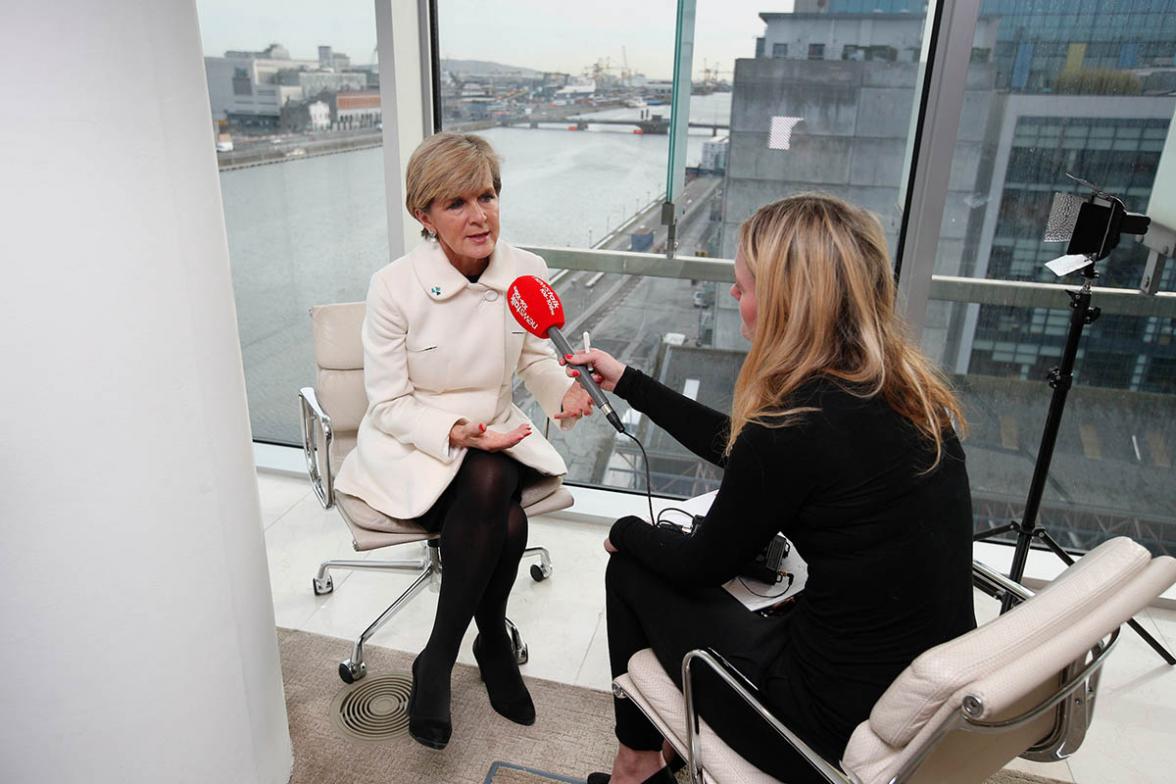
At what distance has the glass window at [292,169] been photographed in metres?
3.12

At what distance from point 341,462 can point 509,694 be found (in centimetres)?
89

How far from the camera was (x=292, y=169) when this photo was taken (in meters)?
3.36

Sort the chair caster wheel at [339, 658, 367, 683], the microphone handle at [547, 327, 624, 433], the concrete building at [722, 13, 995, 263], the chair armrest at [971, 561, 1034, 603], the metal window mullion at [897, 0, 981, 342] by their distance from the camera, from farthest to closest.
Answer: the concrete building at [722, 13, 995, 263], the metal window mullion at [897, 0, 981, 342], the chair caster wheel at [339, 658, 367, 683], the microphone handle at [547, 327, 624, 433], the chair armrest at [971, 561, 1034, 603]

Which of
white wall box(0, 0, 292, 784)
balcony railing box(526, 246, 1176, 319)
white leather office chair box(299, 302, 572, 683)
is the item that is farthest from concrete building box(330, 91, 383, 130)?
white wall box(0, 0, 292, 784)

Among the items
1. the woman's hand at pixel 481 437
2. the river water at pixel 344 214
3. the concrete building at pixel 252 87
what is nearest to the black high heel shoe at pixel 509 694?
the woman's hand at pixel 481 437

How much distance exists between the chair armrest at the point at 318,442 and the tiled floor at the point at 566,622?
18.1 inches

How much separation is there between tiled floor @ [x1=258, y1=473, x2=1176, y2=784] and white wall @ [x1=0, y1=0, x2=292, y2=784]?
928 mm

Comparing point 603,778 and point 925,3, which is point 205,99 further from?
point 925,3

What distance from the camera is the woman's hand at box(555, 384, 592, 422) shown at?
229cm

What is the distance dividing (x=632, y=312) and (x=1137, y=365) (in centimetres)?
173

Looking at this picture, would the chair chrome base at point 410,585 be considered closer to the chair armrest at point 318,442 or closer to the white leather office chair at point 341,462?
the white leather office chair at point 341,462

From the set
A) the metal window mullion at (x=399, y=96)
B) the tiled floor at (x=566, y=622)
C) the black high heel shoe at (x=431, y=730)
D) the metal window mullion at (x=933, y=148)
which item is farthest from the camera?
the metal window mullion at (x=399, y=96)

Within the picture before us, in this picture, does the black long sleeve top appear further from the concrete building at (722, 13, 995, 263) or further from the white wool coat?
the concrete building at (722, 13, 995, 263)

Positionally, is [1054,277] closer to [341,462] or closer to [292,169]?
[341,462]
